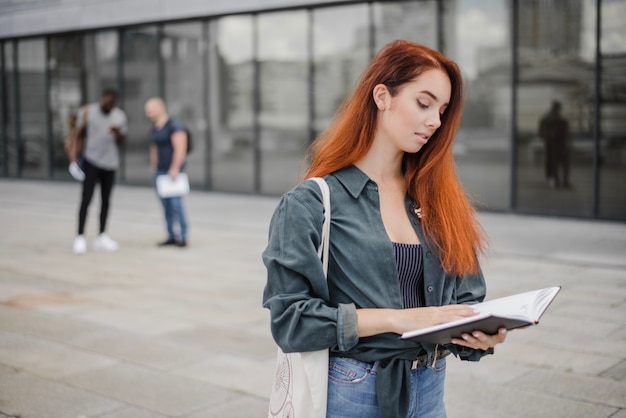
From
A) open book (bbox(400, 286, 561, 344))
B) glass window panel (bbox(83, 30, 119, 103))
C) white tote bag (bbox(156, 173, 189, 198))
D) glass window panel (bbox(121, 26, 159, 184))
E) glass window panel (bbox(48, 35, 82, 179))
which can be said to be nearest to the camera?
open book (bbox(400, 286, 561, 344))

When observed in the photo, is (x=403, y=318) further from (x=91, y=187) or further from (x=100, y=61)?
(x=100, y=61)

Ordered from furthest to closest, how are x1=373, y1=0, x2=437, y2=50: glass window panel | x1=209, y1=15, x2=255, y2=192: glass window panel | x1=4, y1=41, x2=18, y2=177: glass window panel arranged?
1. x1=4, y1=41, x2=18, y2=177: glass window panel
2. x1=209, y1=15, x2=255, y2=192: glass window panel
3. x1=373, y1=0, x2=437, y2=50: glass window panel

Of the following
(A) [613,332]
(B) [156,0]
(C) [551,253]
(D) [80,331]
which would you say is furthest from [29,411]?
(B) [156,0]

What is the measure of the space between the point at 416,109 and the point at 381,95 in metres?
0.10

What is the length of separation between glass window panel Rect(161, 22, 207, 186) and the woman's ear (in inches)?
598

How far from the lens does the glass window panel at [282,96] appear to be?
51.6 ft

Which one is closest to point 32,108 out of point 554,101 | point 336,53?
point 336,53

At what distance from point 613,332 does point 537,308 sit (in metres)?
4.35

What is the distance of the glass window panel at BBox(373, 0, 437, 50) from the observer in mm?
13859

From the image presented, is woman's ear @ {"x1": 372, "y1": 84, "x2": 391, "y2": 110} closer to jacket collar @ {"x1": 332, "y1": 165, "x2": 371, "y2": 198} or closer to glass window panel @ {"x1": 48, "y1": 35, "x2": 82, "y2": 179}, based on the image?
jacket collar @ {"x1": 332, "y1": 165, "x2": 371, "y2": 198}

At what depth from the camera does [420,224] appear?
2.27 metres

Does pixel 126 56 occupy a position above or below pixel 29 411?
above

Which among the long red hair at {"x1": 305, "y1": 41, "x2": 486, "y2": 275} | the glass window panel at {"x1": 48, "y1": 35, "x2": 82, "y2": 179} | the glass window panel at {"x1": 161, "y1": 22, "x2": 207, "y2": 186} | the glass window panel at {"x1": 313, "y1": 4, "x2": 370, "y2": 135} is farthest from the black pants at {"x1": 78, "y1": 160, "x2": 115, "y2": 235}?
the glass window panel at {"x1": 48, "y1": 35, "x2": 82, "y2": 179}

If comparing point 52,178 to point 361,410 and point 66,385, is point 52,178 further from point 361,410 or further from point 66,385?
point 361,410
